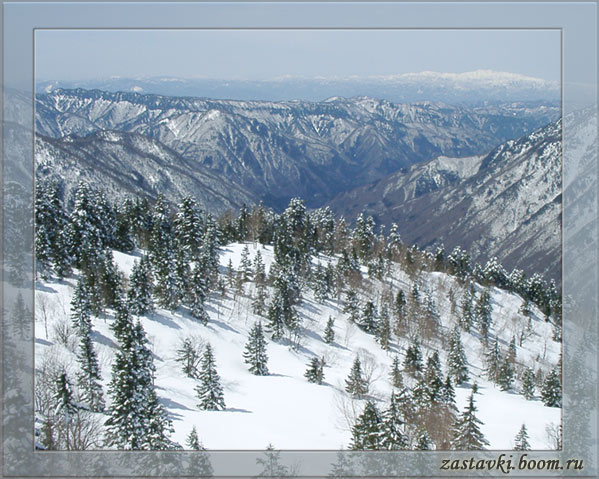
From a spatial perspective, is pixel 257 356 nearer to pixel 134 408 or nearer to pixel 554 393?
pixel 134 408

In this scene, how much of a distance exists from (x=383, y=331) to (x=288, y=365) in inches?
554

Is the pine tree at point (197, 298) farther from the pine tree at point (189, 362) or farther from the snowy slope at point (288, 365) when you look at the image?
the pine tree at point (189, 362)

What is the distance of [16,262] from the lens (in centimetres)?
870

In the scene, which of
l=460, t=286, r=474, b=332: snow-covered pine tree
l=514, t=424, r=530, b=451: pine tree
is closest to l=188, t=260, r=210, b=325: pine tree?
l=460, t=286, r=474, b=332: snow-covered pine tree

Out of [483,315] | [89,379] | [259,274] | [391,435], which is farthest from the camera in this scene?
[483,315]

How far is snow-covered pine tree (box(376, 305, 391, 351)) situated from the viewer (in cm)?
5300

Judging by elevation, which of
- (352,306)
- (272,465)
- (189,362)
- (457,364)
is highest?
(352,306)

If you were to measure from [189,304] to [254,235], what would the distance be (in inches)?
1065

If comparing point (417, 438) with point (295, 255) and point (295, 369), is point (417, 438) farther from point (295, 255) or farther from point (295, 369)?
point (295, 255)

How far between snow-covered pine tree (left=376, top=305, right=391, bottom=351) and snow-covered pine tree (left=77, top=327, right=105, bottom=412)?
34.1 metres

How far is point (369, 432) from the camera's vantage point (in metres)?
11.1

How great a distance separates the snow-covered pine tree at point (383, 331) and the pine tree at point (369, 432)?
1639 inches

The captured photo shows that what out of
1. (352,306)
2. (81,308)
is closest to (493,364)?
(352,306)

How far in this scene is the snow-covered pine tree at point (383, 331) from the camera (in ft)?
174
